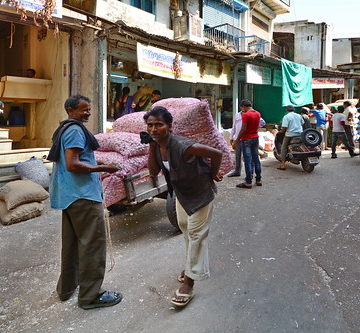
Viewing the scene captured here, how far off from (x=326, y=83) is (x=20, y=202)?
50.2ft

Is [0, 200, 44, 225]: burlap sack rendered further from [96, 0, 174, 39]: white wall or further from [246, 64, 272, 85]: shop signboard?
[246, 64, 272, 85]: shop signboard

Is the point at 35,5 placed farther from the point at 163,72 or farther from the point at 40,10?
the point at 163,72

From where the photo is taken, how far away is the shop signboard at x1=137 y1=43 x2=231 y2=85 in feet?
27.9

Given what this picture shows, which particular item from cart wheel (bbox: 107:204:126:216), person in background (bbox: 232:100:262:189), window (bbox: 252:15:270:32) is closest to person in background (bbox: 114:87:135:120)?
person in background (bbox: 232:100:262:189)

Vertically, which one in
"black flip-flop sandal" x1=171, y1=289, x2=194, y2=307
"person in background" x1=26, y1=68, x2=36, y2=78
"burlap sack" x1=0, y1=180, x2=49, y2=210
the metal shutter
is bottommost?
"black flip-flop sandal" x1=171, y1=289, x2=194, y2=307

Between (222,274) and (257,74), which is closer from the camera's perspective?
(222,274)

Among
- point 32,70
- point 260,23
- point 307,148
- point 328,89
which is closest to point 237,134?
point 307,148

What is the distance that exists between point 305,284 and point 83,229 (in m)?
1.96

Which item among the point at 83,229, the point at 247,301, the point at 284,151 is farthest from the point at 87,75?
the point at 247,301

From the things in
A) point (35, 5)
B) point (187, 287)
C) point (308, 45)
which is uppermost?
point (308, 45)

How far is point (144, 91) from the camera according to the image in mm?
10547

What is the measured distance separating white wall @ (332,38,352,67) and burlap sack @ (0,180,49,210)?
24.5m

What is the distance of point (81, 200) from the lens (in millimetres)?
2746

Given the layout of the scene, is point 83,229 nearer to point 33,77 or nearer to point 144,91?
point 33,77
